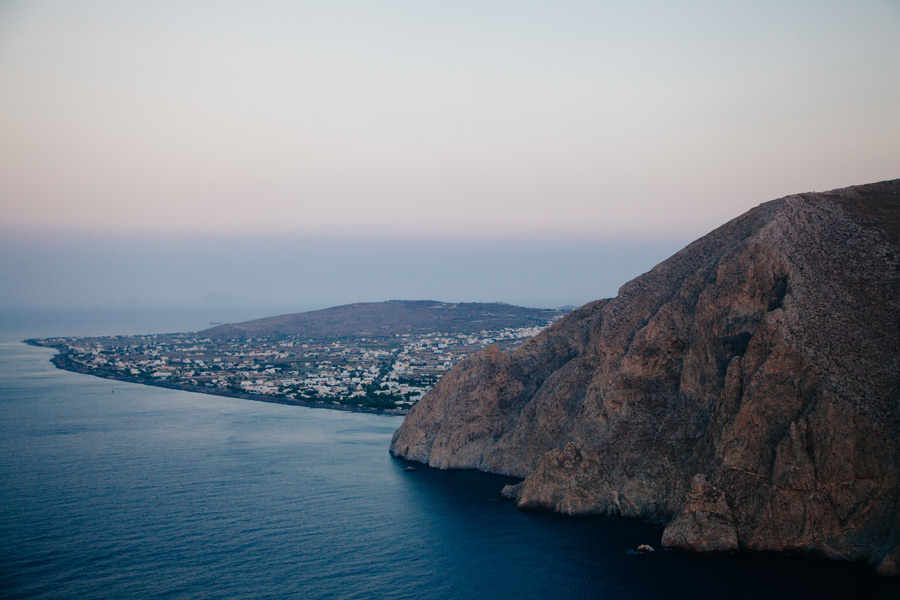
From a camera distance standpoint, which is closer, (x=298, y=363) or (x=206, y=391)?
(x=206, y=391)

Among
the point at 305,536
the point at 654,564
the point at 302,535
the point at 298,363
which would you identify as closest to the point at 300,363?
the point at 298,363

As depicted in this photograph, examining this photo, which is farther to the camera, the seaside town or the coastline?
the seaside town

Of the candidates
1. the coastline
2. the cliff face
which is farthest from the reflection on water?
the coastline

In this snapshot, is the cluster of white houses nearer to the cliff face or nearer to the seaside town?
the seaside town

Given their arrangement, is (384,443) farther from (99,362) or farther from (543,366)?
(99,362)

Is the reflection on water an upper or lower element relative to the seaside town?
lower

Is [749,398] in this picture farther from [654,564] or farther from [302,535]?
[302,535]

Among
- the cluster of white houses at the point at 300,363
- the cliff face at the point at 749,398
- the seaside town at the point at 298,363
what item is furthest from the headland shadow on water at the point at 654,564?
the cluster of white houses at the point at 300,363
